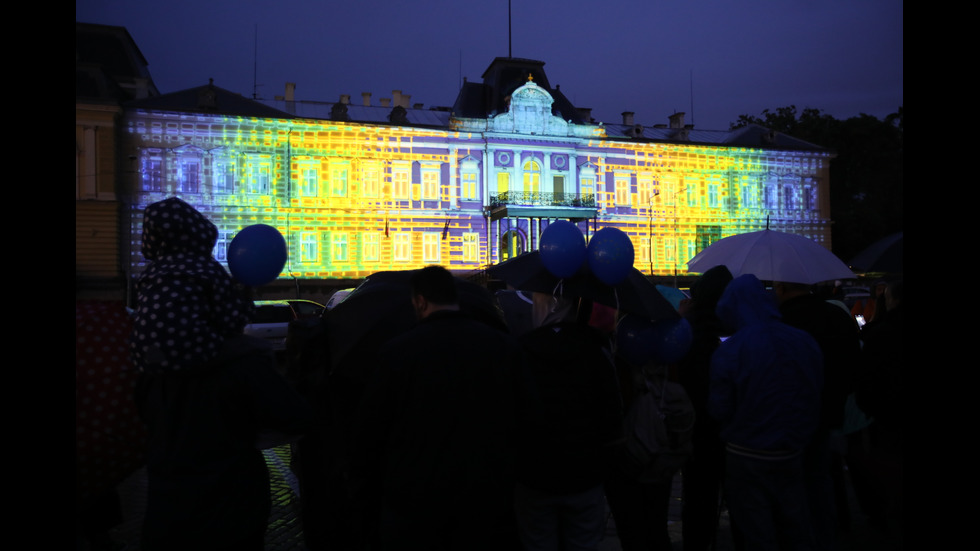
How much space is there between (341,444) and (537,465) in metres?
1.65

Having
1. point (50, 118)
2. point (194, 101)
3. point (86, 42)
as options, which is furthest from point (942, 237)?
point (86, 42)

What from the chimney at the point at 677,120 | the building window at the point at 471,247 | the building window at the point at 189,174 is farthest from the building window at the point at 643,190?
Result: the building window at the point at 189,174

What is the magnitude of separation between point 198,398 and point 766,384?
117 inches

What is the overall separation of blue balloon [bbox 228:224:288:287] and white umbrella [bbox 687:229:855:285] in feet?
11.4

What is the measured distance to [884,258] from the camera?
21.2 ft

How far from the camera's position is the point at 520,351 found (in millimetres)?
3139

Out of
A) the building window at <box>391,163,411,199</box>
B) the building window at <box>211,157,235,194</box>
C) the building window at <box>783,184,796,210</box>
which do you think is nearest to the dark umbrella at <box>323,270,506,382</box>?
the building window at <box>391,163,411,199</box>

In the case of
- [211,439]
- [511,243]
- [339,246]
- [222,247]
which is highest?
[511,243]

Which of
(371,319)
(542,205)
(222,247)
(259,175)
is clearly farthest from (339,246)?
(371,319)

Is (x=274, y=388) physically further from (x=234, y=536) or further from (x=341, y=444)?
(x=341, y=444)

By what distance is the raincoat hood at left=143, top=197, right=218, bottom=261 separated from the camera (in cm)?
297

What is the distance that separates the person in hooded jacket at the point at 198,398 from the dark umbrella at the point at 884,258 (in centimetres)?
558

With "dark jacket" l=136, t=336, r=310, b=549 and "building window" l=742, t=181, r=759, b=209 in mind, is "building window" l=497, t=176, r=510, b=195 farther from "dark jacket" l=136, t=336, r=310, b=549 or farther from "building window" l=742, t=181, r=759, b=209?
"dark jacket" l=136, t=336, r=310, b=549

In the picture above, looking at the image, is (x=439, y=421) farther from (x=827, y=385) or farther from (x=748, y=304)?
(x=827, y=385)
